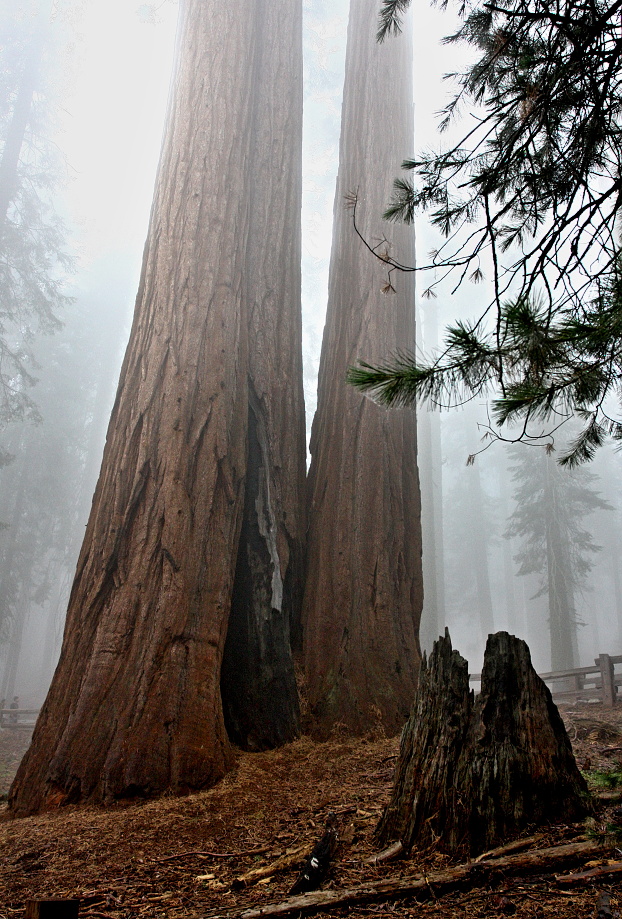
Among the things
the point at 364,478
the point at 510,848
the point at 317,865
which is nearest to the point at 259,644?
the point at 364,478

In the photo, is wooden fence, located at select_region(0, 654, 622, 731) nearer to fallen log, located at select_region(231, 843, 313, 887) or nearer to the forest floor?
the forest floor

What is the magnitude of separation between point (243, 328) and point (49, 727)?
3.59m

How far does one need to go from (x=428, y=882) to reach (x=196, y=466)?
10.8 feet

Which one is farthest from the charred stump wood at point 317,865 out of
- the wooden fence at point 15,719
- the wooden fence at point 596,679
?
the wooden fence at point 15,719

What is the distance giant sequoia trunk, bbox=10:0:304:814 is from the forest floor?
363 millimetres

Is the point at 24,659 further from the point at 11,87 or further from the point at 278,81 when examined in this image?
the point at 278,81

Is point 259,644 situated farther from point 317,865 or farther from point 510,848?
point 510,848

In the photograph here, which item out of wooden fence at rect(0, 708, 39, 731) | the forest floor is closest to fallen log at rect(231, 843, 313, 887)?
the forest floor

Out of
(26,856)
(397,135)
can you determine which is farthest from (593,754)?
(397,135)

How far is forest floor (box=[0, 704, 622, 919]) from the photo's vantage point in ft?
6.31

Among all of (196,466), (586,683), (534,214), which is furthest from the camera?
(586,683)

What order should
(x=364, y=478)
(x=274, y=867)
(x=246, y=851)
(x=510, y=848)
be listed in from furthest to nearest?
(x=364, y=478) < (x=246, y=851) < (x=274, y=867) < (x=510, y=848)

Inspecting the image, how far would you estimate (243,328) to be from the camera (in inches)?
217

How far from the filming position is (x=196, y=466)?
468 cm
